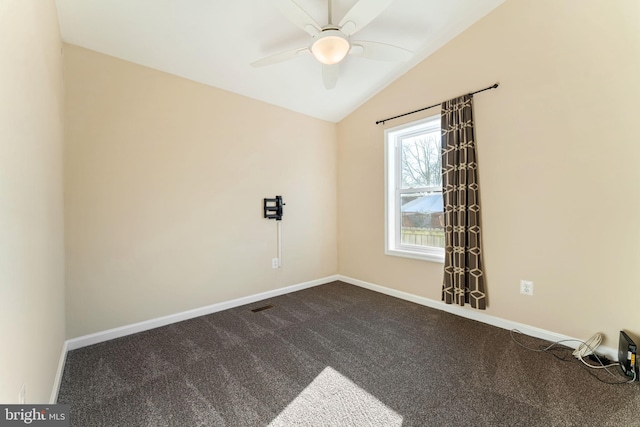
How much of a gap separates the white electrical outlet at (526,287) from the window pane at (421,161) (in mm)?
1256

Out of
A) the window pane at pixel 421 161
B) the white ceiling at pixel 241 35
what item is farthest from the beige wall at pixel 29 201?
the window pane at pixel 421 161

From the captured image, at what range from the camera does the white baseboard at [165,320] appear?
7.25 ft

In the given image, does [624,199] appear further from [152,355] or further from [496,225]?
[152,355]

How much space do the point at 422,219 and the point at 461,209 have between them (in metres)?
0.60

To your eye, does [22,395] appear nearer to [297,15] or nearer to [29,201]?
[29,201]

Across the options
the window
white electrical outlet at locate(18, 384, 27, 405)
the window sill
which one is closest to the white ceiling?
the window

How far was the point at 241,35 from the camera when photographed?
2338mm

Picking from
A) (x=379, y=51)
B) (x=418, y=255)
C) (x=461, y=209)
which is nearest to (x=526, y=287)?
(x=461, y=209)

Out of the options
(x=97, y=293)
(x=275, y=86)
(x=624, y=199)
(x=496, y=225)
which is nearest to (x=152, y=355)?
(x=97, y=293)

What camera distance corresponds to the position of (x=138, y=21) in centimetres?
209

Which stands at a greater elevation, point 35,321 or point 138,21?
point 138,21

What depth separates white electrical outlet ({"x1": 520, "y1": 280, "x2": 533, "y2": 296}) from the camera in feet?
7.79

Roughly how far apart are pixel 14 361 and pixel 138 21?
7.73 feet

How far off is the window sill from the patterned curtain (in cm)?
19
